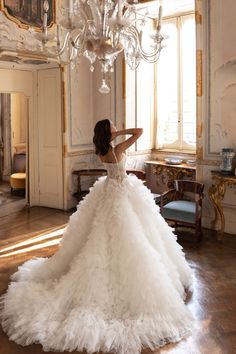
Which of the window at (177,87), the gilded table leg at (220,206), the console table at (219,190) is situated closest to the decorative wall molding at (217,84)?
the console table at (219,190)

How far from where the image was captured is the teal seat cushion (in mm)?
5516

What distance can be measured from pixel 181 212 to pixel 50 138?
10.1 feet

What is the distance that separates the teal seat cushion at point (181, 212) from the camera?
5.52 m

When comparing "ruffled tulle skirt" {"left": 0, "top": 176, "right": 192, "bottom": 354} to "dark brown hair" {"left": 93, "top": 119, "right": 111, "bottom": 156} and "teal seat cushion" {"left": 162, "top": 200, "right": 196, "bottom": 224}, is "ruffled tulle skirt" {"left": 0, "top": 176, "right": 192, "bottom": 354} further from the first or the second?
"teal seat cushion" {"left": 162, "top": 200, "right": 196, "bottom": 224}

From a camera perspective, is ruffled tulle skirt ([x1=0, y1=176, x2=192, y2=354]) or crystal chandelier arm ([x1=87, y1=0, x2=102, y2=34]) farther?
crystal chandelier arm ([x1=87, y1=0, x2=102, y2=34])

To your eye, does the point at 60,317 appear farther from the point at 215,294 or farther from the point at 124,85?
the point at 124,85

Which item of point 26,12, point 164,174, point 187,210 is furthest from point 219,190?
point 26,12

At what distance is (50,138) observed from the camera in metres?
7.48

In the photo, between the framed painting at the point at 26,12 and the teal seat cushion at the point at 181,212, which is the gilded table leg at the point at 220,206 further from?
the framed painting at the point at 26,12

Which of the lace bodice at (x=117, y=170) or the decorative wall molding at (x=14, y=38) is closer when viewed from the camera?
the lace bodice at (x=117, y=170)

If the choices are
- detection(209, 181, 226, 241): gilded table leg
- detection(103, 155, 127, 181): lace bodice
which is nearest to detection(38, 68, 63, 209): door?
detection(209, 181, 226, 241): gilded table leg

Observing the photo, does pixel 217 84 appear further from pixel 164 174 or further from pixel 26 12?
pixel 26 12

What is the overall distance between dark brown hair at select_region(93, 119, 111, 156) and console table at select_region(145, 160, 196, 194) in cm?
335

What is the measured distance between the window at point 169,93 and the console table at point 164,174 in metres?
0.44
